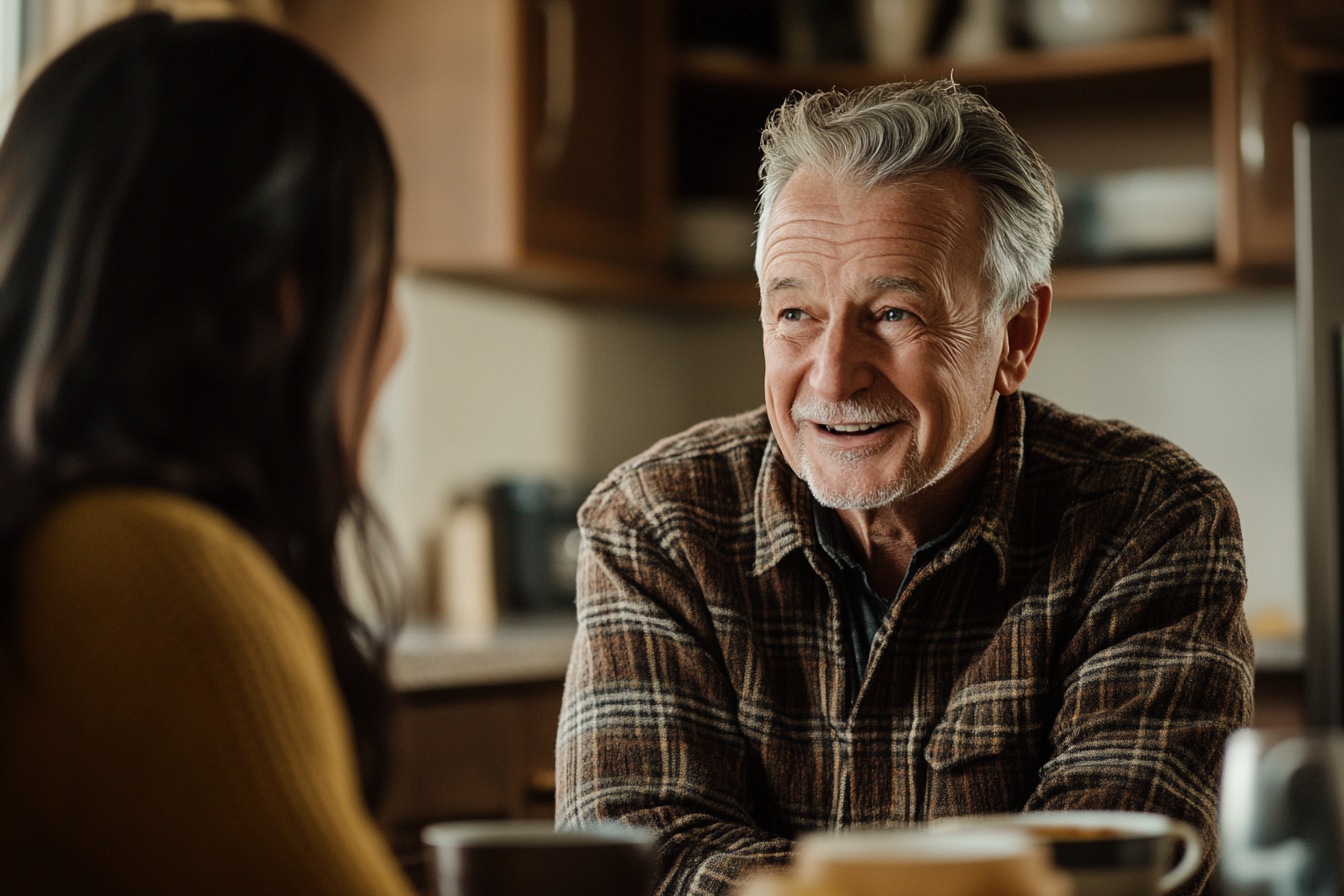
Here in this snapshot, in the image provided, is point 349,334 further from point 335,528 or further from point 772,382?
point 772,382

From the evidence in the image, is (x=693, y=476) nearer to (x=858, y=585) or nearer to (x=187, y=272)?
(x=858, y=585)

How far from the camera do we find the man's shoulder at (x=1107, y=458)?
1.43 metres

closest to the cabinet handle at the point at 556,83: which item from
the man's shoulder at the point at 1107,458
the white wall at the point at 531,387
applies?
the white wall at the point at 531,387

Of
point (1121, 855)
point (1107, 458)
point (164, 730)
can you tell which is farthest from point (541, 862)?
point (1107, 458)

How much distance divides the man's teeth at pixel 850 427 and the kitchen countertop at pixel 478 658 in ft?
3.44

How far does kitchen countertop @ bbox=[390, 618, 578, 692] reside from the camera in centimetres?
242

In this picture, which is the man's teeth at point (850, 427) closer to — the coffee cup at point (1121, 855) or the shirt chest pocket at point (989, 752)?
the shirt chest pocket at point (989, 752)

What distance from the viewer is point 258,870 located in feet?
2.08

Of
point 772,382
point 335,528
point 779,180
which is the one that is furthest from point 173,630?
point 779,180

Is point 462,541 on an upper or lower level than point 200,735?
lower

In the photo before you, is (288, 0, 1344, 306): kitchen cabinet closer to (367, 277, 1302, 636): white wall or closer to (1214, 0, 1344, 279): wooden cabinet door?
(1214, 0, 1344, 279): wooden cabinet door

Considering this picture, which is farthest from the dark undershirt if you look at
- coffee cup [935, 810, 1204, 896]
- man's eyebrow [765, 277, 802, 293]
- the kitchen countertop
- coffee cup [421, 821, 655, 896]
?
the kitchen countertop

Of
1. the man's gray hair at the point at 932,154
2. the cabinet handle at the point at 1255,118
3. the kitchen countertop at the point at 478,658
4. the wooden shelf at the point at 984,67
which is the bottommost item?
the kitchen countertop at the point at 478,658

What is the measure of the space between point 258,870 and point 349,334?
31 cm
